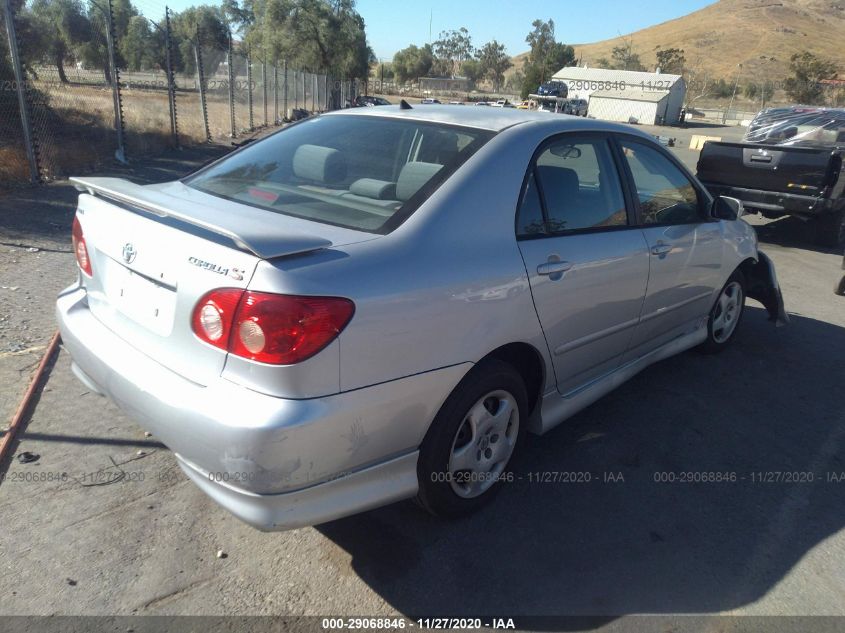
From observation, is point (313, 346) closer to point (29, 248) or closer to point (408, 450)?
point (408, 450)

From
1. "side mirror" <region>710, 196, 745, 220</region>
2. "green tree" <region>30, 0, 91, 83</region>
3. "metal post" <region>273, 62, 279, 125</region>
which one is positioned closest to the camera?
"side mirror" <region>710, 196, 745, 220</region>

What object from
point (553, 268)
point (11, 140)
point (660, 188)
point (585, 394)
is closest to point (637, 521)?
point (585, 394)

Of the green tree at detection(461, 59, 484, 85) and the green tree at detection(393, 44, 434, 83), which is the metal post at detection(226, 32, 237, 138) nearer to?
the green tree at detection(393, 44, 434, 83)

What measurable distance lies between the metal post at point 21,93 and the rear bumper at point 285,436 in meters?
7.36

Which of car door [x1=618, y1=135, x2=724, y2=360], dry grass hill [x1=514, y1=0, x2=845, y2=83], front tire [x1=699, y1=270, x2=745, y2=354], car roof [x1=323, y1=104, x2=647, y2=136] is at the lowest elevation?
front tire [x1=699, y1=270, x2=745, y2=354]

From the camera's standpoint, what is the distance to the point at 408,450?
246cm

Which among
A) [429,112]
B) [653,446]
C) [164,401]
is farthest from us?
[653,446]

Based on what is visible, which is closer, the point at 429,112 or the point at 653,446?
the point at 429,112

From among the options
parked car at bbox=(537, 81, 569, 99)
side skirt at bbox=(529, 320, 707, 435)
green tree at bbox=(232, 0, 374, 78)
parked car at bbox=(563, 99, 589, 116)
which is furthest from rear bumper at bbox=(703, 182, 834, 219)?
parked car at bbox=(537, 81, 569, 99)

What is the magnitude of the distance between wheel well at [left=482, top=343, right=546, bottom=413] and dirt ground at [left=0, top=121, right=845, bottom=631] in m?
0.49

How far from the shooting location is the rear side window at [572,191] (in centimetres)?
298

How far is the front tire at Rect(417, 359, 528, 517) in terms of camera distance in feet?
8.45

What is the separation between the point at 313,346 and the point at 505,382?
1.05 meters

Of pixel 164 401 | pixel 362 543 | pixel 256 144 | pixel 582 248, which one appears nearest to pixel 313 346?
pixel 164 401
